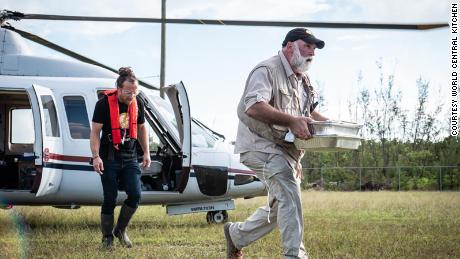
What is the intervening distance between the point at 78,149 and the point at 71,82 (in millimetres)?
964

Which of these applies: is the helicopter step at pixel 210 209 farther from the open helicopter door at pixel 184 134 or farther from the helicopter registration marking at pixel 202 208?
the open helicopter door at pixel 184 134

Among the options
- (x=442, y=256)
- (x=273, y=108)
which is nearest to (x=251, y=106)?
(x=273, y=108)

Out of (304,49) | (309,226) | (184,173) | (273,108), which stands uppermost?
(304,49)

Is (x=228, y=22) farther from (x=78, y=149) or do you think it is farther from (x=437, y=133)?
(x=437, y=133)

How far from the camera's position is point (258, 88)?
15.8 feet

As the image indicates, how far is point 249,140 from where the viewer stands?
16.6ft

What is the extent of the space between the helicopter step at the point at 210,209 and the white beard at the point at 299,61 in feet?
16.5

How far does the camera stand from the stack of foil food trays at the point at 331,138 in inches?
177

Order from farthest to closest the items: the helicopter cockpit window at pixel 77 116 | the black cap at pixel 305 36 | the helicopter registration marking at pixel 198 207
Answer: the helicopter registration marking at pixel 198 207
the helicopter cockpit window at pixel 77 116
the black cap at pixel 305 36

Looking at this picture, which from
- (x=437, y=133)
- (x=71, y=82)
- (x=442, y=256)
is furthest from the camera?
(x=437, y=133)

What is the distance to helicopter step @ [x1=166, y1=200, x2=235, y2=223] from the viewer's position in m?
9.75

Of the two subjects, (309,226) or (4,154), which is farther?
(4,154)

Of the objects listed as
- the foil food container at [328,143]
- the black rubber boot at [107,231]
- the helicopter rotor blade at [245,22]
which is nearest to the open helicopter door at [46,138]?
the helicopter rotor blade at [245,22]

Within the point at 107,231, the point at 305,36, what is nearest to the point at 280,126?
the point at 305,36
